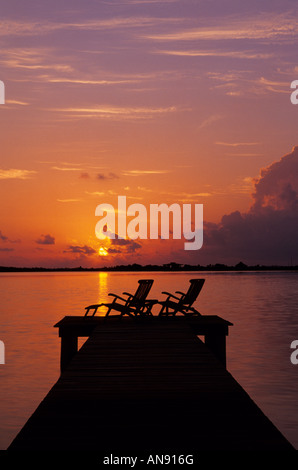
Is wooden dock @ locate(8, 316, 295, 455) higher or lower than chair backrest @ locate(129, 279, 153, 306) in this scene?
lower

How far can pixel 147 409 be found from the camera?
6.02 metres

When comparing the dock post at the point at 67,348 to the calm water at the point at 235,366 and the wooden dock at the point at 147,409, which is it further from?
the wooden dock at the point at 147,409

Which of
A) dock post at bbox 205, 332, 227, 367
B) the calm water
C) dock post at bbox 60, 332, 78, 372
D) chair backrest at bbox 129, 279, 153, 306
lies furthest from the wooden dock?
dock post at bbox 60, 332, 78, 372

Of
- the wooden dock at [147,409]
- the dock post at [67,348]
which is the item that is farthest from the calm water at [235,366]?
the wooden dock at [147,409]

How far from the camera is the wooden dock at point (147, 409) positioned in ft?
16.1

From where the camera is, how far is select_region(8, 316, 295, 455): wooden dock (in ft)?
16.1

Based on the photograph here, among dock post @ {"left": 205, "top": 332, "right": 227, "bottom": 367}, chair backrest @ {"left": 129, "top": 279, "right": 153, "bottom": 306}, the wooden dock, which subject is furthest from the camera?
chair backrest @ {"left": 129, "top": 279, "right": 153, "bottom": 306}

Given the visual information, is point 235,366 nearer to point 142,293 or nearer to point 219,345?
point 219,345

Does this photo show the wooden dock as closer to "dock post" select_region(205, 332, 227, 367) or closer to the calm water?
the calm water

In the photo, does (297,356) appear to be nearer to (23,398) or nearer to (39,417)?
(23,398)

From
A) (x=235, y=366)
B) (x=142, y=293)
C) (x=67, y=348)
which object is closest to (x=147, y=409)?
(x=142, y=293)

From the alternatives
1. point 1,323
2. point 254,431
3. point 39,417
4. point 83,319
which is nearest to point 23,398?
point 83,319

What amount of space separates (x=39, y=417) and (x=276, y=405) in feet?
27.1
